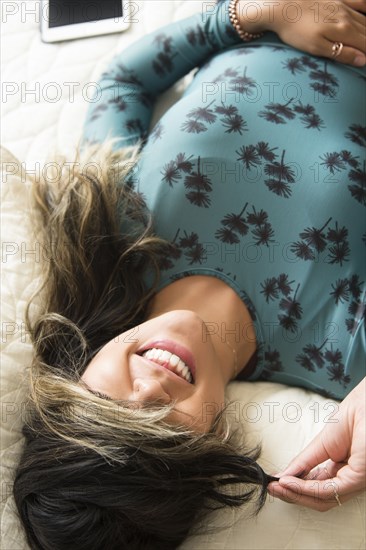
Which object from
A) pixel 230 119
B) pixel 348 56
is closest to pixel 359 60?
pixel 348 56

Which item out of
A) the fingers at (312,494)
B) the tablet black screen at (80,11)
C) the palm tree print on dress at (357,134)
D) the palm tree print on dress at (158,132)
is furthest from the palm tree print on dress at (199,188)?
the tablet black screen at (80,11)

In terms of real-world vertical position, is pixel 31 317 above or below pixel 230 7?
below

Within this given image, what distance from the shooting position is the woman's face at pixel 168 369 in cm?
92

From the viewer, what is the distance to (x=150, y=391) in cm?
90

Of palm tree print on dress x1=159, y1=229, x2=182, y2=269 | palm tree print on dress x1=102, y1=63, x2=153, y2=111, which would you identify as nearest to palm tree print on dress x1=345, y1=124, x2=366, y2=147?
palm tree print on dress x1=159, y1=229, x2=182, y2=269

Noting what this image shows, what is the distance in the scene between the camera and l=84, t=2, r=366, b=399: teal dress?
1054 mm

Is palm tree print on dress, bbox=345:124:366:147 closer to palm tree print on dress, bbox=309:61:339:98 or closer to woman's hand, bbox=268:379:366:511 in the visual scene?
palm tree print on dress, bbox=309:61:339:98

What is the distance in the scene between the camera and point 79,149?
3.98ft

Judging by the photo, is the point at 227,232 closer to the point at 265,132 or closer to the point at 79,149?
the point at 265,132

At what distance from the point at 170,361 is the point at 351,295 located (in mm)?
316

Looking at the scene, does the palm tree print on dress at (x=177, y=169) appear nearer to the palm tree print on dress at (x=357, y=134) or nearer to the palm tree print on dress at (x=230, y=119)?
the palm tree print on dress at (x=230, y=119)

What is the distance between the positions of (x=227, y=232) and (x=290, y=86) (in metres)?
0.29

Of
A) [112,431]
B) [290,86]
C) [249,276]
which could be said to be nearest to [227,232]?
[249,276]

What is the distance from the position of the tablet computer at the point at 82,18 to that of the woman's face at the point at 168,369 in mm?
789
